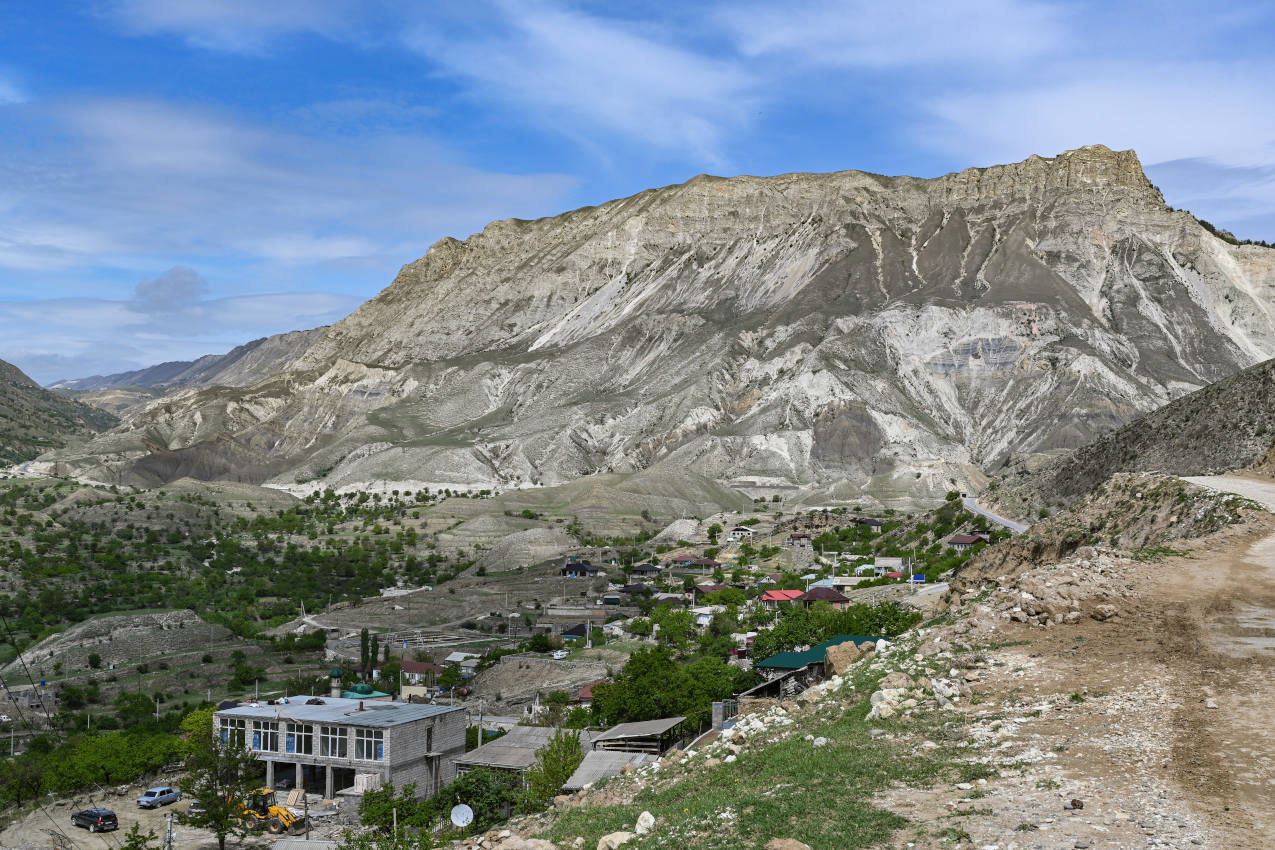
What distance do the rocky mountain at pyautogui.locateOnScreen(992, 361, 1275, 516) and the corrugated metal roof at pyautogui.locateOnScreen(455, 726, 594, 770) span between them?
53.7 ft

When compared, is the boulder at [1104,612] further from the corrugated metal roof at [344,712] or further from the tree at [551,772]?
the corrugated metal roof at [344,712]

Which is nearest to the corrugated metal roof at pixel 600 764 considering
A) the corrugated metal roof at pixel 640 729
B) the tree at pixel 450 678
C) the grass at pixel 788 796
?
the corrugated metal roof at pixel 640 729

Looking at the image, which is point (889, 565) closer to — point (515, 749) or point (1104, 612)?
point (515, 749)

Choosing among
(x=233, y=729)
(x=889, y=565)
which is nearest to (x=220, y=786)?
(x=233, y=729)

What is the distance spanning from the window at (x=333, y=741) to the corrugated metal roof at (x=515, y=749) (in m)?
3.27

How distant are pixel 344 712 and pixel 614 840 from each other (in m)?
24.4

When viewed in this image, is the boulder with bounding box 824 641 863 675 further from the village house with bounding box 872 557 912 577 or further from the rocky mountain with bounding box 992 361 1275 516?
the village house with bounding box 872 557 912 577

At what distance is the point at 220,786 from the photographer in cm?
3161

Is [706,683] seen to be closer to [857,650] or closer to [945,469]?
[857,650]

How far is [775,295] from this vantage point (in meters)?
188

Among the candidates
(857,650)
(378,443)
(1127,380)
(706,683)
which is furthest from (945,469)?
(857,650)

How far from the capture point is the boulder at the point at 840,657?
2398 centimetres

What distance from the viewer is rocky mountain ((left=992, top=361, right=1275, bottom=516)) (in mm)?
32906

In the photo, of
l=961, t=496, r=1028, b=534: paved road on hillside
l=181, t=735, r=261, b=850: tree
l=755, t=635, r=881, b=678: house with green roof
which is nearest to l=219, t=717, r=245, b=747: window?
l=181, t=735, r=261, b=850: tree
